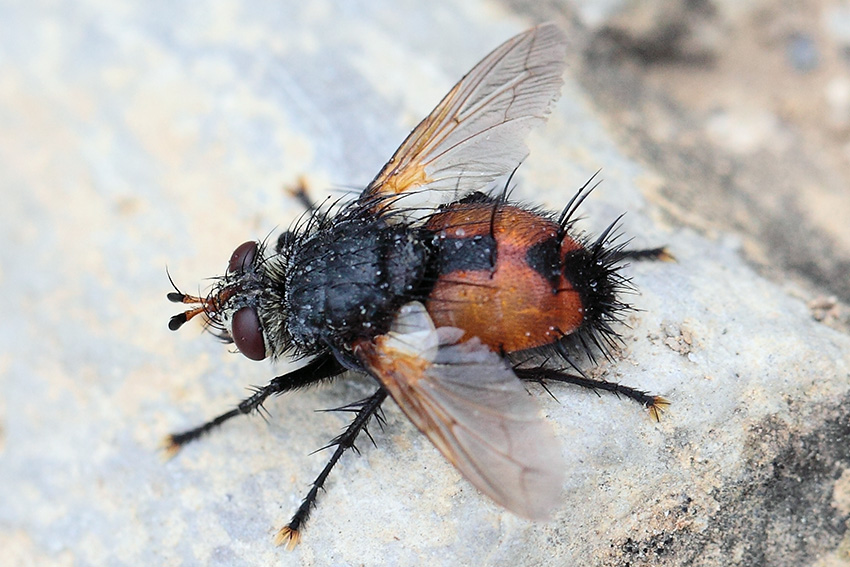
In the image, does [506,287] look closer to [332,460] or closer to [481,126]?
[481,126]

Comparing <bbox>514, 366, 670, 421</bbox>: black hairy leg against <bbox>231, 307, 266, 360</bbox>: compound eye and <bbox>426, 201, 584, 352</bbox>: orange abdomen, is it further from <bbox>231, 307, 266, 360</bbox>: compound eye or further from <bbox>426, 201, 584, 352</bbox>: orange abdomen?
<bbox>231, 307, 266, 360</bbox>: compound eye

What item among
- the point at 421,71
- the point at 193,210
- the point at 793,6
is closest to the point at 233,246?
the point at 193,210

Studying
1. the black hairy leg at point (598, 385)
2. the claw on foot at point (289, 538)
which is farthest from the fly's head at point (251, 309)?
the black hairy leg at point (598, 385)

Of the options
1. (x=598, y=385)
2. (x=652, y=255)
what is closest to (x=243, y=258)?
(x=598, y=385)

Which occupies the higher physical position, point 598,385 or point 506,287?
point 506,287

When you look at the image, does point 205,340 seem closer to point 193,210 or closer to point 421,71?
point 193,210

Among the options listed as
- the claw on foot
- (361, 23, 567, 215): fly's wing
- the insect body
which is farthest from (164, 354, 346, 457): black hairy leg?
(361, 23, 567, 215): fly's wing
